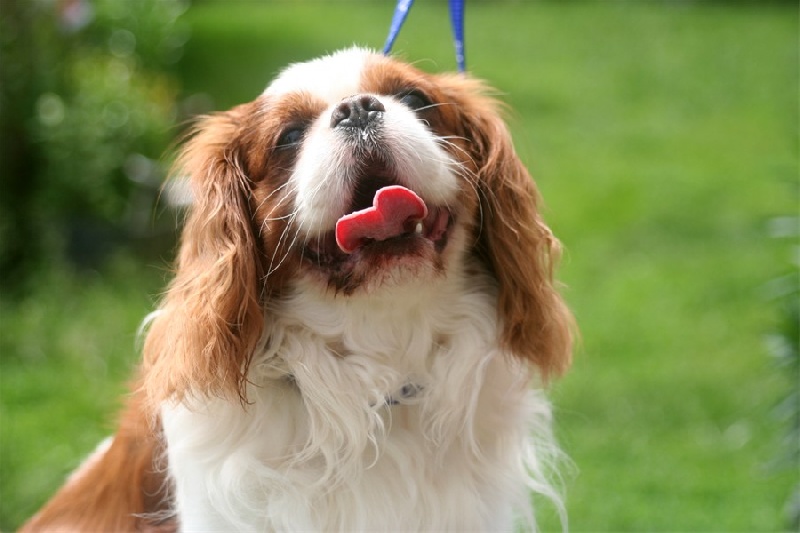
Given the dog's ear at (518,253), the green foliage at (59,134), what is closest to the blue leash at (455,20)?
the dog's ear at (518,253)

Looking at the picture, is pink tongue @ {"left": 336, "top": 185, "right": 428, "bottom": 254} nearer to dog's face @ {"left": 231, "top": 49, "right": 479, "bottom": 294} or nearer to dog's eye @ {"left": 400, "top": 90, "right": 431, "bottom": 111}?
dog's face @ {"left": 231, "top": 49, "right": 479, "bottom": 294}

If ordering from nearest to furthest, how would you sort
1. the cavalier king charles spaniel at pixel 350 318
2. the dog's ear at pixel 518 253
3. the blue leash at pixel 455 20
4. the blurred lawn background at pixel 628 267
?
the cavalier king charles spaniel at pixel 350 318 < the dog's ear at pixel 518 253 < the blue leash at pixel 455 20 < the blurred lawn background at pixel 628 267

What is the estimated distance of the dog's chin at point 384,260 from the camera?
2215 mm

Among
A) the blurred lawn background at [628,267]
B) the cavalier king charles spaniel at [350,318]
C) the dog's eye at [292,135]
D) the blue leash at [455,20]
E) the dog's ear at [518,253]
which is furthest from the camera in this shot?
the blurred lawn background at [628,267]

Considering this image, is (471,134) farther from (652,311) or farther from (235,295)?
(652,311)

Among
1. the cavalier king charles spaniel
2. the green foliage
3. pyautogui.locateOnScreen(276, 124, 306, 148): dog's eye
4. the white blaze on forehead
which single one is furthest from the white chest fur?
the green foliage

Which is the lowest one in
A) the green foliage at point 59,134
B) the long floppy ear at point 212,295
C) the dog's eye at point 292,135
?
the green foliage at point 59,134

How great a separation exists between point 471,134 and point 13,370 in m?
3.54

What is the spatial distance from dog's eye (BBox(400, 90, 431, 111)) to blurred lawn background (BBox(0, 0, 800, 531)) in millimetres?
270

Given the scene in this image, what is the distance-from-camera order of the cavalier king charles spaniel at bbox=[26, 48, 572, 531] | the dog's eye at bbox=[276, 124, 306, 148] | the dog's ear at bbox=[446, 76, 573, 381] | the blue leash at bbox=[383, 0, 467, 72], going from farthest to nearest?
the blue leash at bbox=[383, 0, 467, 72] → the dog's ear at bbox=[446, 76, 573, 381] → the dog's eye at bbox=[276, 124, 306, 148] → the cavalier king charles spaniel at bbox=[26, 48, 572, 531]

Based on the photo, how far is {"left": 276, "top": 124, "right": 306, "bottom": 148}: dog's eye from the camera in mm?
2349

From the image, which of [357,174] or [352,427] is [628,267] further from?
[357,174]

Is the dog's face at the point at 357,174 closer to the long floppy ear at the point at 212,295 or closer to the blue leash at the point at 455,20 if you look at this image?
the long floppy ear at the point at 212,295

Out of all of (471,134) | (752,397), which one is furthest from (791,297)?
(471,134)
